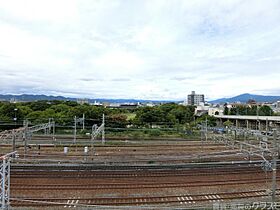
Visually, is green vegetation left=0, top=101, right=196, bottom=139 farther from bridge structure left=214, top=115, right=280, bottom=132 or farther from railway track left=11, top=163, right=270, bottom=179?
railway track left=11, top=163, right=270, bottom=179

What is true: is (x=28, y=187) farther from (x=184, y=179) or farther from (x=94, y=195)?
(x=184, y=179)

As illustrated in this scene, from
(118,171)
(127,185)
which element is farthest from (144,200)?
(118,171)

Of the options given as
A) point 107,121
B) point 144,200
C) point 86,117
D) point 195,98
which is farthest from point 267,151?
point 195,98

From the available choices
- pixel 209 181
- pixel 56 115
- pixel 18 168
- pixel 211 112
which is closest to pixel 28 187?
pixel 18 168

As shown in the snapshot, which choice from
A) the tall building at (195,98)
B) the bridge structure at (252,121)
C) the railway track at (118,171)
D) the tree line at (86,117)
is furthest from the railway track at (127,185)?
the tall building at (195,98)

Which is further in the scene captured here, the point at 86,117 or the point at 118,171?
the point at 86,117

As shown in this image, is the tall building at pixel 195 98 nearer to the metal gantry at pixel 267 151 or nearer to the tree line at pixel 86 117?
the tree line at pixel 86 117

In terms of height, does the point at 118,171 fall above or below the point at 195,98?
below

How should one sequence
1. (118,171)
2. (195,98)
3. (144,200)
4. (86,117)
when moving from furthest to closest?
(195,98) → (86,117) → (118,171) → (144,200)

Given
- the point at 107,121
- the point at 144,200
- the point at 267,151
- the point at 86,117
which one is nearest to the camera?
the point at 144,200

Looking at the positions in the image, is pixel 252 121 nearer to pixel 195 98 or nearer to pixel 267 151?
pixel 267 151

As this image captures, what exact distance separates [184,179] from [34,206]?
637cm

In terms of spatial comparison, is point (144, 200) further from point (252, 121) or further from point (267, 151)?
point (252, 121)

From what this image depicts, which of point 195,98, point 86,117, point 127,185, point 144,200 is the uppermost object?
point 195,98
